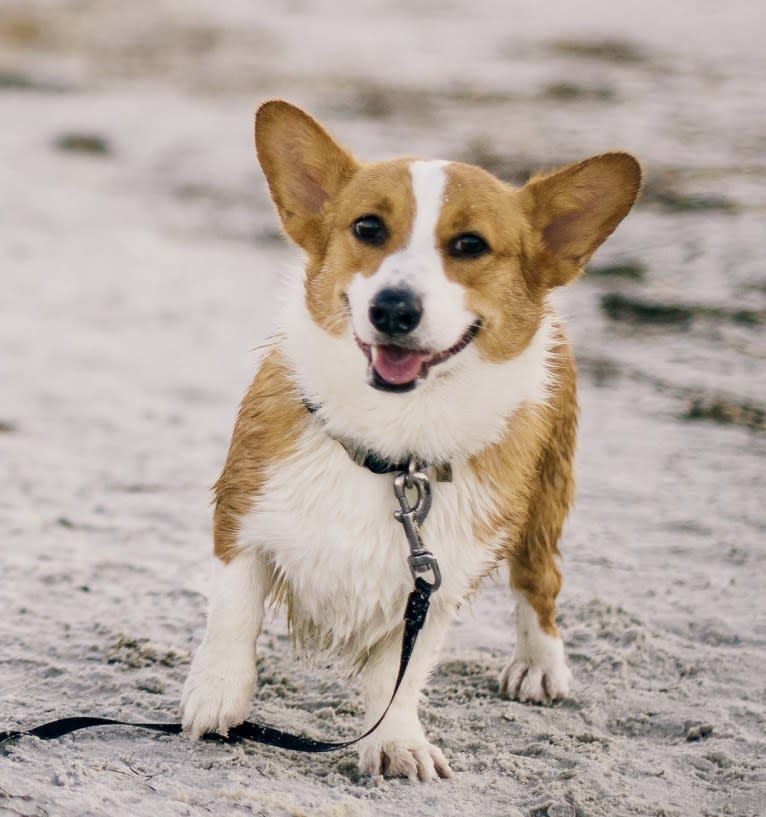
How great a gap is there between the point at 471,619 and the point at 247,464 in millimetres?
1249

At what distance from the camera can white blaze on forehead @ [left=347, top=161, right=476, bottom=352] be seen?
2.70 metres

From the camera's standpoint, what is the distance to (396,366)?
2.74 meters

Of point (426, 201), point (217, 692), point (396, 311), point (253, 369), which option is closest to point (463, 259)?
point (426, 201)

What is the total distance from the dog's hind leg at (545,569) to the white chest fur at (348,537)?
537 millimetres

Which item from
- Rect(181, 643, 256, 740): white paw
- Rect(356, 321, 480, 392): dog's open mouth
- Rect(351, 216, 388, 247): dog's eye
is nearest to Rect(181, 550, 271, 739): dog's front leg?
Rect(181, 643, 256, 740): white paw

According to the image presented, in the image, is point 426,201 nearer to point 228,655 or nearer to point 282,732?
point 228,655

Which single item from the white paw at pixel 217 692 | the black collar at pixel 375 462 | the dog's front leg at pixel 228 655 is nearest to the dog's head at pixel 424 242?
the black collar at pixel 375 462

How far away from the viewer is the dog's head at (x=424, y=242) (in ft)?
8.96

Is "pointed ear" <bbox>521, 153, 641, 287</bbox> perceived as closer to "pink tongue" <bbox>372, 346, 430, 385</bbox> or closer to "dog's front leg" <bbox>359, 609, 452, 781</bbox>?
"pink tongue" <bbox>372, 346, 430, 385</bbox>

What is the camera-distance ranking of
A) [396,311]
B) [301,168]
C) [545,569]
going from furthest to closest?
[545,569], [301,168], [396,311]

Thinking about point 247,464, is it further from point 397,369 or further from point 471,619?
point 471,619

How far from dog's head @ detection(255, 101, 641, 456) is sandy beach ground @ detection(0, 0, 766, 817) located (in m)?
1.00

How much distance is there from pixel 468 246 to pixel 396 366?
42 cm

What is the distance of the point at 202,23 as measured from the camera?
17.5m
